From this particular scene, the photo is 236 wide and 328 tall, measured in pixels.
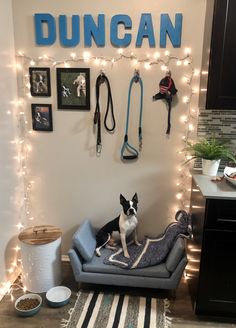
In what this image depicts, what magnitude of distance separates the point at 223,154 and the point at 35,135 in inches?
60.7

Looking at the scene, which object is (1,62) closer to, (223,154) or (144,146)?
(144,146)

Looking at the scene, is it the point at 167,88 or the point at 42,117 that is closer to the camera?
the point at 167,88

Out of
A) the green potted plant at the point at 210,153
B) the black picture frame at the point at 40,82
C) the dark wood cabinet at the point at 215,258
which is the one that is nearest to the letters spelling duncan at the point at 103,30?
the black picture frame at the point at 40,82

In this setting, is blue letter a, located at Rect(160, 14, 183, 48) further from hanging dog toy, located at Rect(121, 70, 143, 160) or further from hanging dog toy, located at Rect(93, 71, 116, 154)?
hanging dog toy, located at Rect(93, 71, 116, 154)

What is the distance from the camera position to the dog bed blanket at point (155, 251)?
2127mm

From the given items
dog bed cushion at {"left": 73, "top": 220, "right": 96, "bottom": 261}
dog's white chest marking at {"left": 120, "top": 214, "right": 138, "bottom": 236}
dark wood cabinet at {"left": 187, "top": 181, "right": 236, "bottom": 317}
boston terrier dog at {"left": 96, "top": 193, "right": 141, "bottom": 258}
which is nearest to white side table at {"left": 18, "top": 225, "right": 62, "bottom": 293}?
dog bed cushion at {"left": 73, "top": 220, "right": 96, "bottom": 261}

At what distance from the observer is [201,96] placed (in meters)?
2.11

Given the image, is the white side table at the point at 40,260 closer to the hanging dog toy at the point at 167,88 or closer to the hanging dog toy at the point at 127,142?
the hanging dog toy at the point at 127,142

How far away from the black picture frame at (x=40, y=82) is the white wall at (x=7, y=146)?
147 millimetres

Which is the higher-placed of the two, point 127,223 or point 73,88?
point 73,88

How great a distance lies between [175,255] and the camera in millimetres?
2039

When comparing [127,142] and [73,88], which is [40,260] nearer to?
[127,142]

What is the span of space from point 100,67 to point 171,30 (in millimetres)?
602

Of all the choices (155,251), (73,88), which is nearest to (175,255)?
(155,251)
